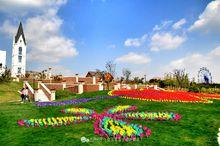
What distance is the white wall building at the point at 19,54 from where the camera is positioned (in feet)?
260

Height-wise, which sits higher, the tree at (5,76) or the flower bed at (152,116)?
the tree at (5,76)

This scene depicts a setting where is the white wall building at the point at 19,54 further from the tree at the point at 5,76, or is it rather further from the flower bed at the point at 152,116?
the flower bed at the point at 152,116

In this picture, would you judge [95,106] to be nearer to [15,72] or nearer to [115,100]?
[115,100]

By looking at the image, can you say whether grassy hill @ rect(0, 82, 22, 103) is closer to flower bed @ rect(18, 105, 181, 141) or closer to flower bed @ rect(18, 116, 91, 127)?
flower bed @ rect(18, 105, 181, 141)

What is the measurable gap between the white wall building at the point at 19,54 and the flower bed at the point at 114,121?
63069mm

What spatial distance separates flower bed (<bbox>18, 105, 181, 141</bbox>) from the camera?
13.4 metres

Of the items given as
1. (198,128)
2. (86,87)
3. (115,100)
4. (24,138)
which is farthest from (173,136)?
(86,87)

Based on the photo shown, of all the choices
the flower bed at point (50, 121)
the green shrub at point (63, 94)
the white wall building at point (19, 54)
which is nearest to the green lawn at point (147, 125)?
the flower bed at point (50, 121)

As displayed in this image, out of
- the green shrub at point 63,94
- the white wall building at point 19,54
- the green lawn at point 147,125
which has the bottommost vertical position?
the green lawn at point 147,125

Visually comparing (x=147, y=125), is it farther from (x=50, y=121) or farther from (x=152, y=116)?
(x=50, y=121)

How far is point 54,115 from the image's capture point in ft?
59.5

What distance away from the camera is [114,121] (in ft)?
50.0

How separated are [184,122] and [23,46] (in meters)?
72.0

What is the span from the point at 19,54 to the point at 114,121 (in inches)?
2762
